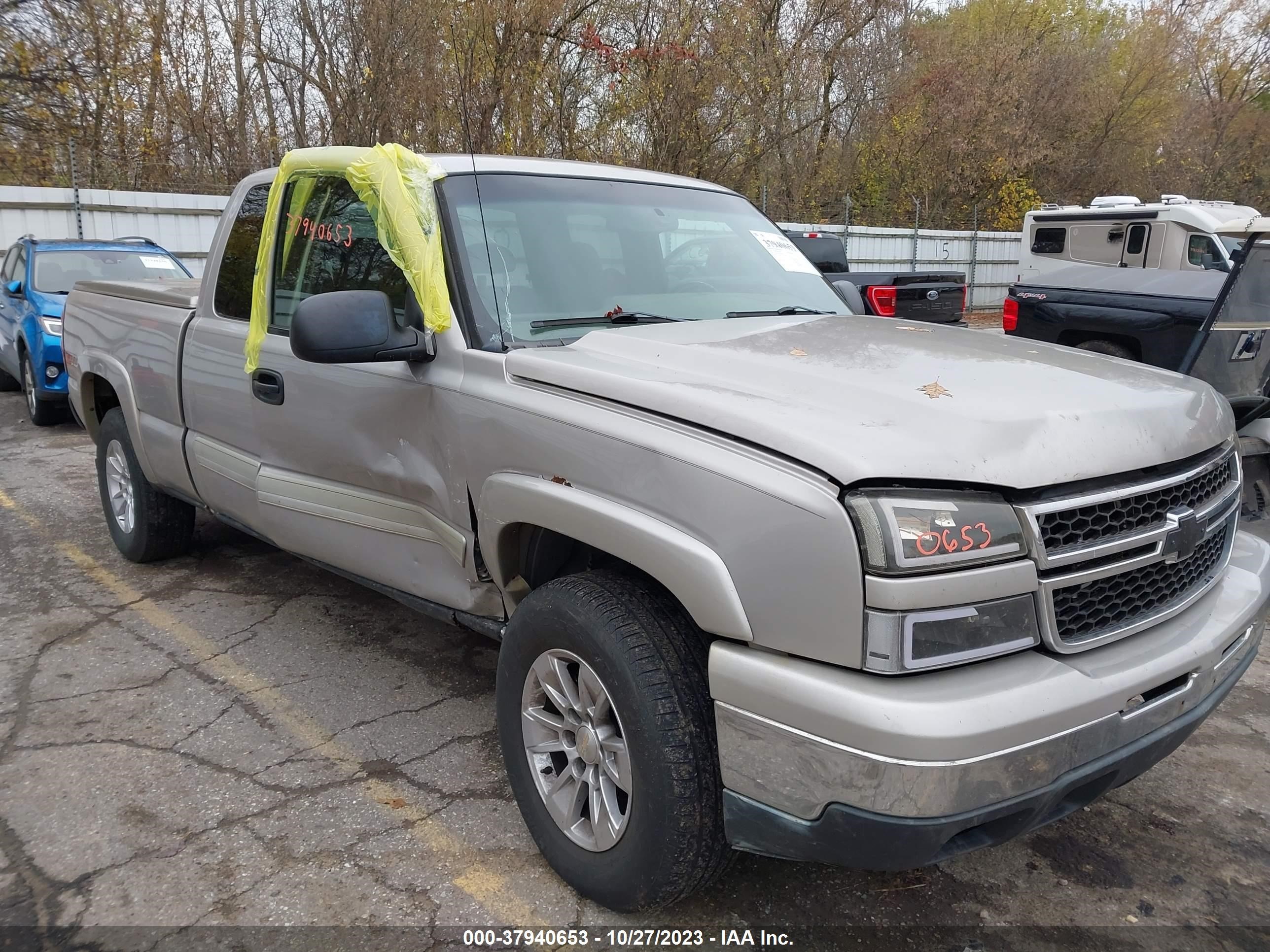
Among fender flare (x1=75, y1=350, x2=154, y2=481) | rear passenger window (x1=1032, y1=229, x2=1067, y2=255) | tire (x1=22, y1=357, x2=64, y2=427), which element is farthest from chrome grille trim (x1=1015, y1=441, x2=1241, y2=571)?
rear passenger window (x1=1032, y1=229, x2=1067, y2=255)

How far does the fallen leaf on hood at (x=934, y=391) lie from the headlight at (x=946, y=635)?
1.68ft

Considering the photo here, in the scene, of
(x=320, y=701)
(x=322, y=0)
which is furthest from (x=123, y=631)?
(x=322, y=0)

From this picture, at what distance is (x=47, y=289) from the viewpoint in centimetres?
947

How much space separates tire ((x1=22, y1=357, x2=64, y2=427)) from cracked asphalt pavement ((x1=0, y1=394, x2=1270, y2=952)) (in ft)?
18.8

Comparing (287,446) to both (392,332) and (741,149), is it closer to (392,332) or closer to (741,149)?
(392,332)

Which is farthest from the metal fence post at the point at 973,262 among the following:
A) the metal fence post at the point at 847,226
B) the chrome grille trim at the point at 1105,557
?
the chrome grille trim at the point at 1105,557

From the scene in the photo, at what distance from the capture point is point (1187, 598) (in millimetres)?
2377

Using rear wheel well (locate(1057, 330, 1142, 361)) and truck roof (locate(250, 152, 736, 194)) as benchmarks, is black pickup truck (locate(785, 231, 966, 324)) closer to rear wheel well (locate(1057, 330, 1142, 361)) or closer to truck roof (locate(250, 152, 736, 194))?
rear wheel well (locate(1057, 330, 1142, 361))

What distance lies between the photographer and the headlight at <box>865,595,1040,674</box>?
1.87 meters

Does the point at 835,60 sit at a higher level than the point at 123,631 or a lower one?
higher

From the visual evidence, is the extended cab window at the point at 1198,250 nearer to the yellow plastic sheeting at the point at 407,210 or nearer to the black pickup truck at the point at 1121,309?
the black pickup truck at the point at 1121,309

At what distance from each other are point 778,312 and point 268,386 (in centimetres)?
192

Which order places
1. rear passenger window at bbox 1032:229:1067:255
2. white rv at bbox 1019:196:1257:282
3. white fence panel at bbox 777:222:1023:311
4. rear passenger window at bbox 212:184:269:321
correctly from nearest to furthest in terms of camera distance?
rear passenger window at bbox 212:184:269:321
white rv at bbox 1019:196:1257:282
rear passenger window at bbox 1032:229:1067:255
white fence panel at bbox 777:222:1023:311

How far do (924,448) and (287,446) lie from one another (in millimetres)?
2512
